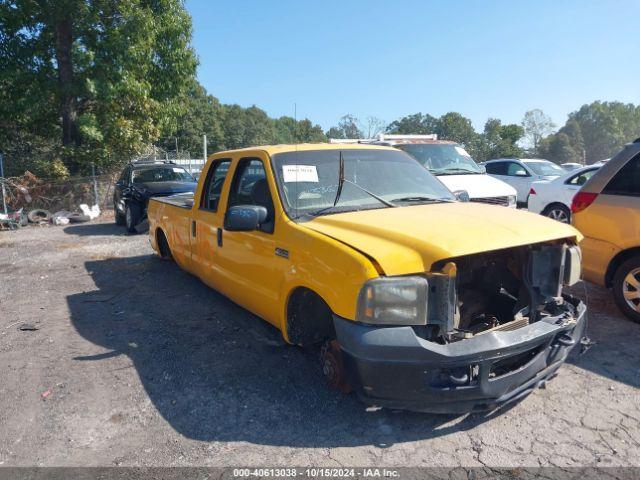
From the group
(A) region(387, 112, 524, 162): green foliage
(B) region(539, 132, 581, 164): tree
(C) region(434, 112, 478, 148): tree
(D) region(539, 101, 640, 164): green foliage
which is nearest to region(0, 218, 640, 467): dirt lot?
(A) region(387, 112, 524, 162): green foliage

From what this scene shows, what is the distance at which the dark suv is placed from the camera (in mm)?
11297

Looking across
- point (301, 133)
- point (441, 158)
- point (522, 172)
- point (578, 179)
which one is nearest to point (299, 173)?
point (301, 133)

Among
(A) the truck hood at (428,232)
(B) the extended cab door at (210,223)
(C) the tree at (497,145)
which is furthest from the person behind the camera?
(C) the tree at (497,145)

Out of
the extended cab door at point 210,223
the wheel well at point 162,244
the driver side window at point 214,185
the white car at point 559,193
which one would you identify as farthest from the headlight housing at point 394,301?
the white car at point 559,193

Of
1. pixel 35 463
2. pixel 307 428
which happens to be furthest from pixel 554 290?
pixel 35 463

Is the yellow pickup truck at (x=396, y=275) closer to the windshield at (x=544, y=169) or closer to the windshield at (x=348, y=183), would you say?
the windshield at (x=348, y=183)

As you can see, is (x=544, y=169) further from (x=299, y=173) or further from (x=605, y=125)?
(x=605, y=125)

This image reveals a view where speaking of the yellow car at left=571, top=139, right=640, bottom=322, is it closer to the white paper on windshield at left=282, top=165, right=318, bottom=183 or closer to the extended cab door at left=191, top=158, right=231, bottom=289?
the white paper on windshield at left=282, top=165, right=318, bottom=183

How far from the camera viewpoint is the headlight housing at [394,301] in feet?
9.09

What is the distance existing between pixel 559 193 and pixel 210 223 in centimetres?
750

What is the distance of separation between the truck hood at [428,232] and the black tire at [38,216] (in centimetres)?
1347

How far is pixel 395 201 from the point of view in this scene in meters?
3.97

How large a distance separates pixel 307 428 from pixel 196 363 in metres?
1.40

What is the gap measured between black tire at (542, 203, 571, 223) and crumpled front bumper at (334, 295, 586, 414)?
24.4 ft
